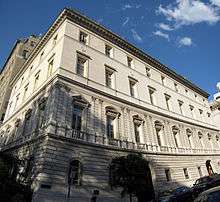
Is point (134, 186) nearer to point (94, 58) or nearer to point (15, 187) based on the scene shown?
point (15, 187)

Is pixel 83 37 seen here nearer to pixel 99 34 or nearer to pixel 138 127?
pixel 99 34

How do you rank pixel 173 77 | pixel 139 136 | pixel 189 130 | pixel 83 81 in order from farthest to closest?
1. pixel 173 77
2. pixel 189 130
3. pixel 139 136
4. pixel 83 81

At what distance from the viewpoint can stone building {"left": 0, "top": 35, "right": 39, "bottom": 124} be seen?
37250 mm

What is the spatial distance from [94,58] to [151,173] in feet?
42.1

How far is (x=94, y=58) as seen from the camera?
2294 cm

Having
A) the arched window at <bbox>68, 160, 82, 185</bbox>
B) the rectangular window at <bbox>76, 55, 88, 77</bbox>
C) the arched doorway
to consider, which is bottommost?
the arched window at <bbox>68, 160, 82, 185</bbox>

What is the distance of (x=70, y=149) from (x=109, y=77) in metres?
10.2

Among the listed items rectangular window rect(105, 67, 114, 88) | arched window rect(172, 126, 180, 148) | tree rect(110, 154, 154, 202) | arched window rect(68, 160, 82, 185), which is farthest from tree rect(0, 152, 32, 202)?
arched window rect(172, 126, 180, 148)

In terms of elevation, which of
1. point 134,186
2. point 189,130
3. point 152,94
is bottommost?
point 134,186

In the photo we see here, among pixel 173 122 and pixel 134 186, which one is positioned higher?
pixel 173 122

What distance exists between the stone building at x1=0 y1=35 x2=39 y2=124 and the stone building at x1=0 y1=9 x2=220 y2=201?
21.9 feet

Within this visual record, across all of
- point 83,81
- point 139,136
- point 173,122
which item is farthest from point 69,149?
point 173,122

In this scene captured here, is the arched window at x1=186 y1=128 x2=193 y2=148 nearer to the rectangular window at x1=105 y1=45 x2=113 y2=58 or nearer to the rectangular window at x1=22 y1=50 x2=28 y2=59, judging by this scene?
the rectangular window at x1=105 y1=45 x2=113 y2=58

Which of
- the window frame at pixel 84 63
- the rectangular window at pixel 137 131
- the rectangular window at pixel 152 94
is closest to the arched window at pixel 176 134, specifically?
the rectangular window at pixel 152 94
